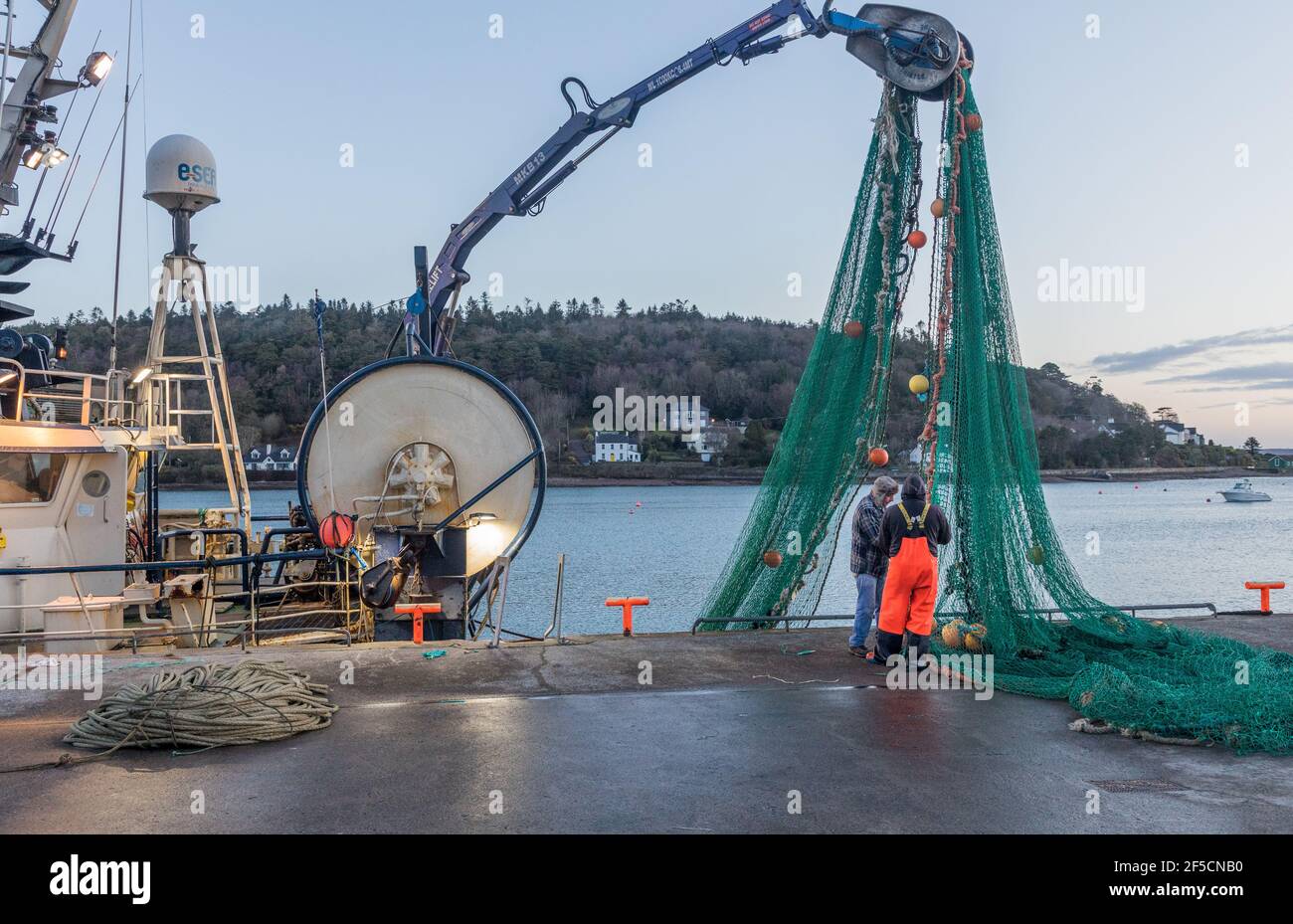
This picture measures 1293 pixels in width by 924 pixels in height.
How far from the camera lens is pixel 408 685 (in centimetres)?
821

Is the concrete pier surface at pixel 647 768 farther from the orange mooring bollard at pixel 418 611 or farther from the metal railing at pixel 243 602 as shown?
the orange mooring bollard at pixel 418 611

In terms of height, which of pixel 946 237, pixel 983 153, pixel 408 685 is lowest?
pixel 408 685

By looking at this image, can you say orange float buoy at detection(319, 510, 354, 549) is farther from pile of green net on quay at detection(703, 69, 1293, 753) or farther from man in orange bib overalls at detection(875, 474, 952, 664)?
man in orange bib overalls at detection(875, 474, 952, 664)

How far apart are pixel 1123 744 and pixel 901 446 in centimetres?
613

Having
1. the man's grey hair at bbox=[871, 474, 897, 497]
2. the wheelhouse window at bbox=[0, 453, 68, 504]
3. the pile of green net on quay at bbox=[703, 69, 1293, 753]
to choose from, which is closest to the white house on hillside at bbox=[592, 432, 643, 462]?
the wheelhouse window at bbox=[0, 453, 68, 504]

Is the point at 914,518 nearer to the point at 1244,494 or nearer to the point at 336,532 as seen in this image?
the point at 336,532

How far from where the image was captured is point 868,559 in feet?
31.4

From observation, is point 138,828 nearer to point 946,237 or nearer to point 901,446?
point 946,237

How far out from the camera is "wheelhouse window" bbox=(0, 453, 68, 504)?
1085cm

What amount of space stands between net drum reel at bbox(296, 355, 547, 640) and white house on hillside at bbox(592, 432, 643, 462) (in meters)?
97.0

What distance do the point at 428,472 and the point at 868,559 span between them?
19.4 feet

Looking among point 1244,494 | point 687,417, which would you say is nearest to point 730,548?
point 687,417

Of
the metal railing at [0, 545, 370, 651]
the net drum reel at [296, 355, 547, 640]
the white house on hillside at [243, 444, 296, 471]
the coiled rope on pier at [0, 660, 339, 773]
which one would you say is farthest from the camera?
the white house on hillside at [243, 444, 296, 471]

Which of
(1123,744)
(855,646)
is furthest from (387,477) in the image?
(1123,744)
